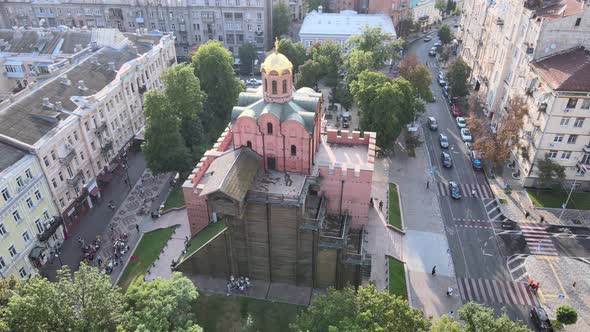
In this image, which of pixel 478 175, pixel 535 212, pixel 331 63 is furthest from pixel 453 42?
pixel 535 212

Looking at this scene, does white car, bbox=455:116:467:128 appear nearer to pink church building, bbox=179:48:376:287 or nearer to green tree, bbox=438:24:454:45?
pink church building, bbox=179:48:376:287

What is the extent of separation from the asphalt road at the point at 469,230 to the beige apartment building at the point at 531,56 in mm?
7705

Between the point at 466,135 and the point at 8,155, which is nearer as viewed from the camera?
the point at 8,155

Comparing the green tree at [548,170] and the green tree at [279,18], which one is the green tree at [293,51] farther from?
the green tree at [548,170]

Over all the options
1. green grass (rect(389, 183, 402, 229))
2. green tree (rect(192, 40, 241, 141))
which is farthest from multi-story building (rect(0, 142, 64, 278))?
green grass (rect(389, 183, 402, 229))

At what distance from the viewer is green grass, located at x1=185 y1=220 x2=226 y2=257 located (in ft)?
152

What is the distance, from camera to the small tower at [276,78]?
4397 cm

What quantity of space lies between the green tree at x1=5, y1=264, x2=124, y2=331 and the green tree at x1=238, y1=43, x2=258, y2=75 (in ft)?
254

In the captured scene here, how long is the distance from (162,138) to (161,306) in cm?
3223

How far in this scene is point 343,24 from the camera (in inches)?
4286

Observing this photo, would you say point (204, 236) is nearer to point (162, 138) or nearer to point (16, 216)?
point (162, 138)

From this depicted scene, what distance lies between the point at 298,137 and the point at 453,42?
91.4m

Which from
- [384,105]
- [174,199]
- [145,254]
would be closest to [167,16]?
[174,199]

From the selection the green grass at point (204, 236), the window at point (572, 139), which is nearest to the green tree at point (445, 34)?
the window at point (572, 139)
